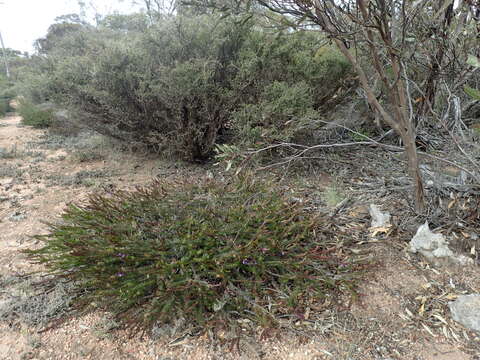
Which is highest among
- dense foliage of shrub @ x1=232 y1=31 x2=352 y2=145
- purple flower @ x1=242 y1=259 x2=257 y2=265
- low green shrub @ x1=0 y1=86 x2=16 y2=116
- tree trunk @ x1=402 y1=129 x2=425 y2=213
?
dense foliage of shrub @ x1=232 y1=31 x2=352 y2=145

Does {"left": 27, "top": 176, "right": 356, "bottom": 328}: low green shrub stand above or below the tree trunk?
below

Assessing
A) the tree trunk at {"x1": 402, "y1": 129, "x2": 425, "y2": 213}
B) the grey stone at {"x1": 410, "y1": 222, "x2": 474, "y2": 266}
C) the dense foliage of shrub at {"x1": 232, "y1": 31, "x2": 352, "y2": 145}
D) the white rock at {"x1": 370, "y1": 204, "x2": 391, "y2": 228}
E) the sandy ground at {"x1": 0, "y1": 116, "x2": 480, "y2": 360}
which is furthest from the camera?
the dense foliage of shrub at {"x1": 232, "y1": 31, "x2": 352, "y2": 145}

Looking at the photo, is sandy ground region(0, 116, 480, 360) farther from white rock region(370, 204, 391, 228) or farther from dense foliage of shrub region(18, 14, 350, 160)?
dense foliage of shrub region(18, 14, 350, 160)

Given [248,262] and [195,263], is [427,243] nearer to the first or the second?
[248,262]

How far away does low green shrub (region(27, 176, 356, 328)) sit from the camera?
64.8 inches

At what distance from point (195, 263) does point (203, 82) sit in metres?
2.24

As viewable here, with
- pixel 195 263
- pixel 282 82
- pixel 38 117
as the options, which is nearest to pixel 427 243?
pixel 195 263

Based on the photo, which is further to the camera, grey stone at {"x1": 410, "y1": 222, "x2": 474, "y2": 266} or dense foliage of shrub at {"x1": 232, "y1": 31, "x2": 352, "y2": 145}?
dense foliage of shrub at {"x1": 232, "y1": 31, "x2": 352, "y2": 145}

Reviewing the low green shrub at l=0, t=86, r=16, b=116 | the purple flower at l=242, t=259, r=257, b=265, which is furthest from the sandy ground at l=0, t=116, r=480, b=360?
the low green shrub at l=0, t=86, r=16, b=116

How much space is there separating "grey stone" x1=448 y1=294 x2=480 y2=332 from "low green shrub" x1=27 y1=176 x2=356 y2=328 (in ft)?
1.73

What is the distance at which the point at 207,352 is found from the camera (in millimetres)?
1525

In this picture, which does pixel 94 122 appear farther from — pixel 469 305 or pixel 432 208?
pixel 469 305

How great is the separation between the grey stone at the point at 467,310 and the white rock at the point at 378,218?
747mm

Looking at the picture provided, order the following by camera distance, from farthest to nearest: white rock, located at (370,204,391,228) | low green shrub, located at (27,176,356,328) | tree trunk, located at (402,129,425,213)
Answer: white rock, located at (370,204,391,228) → tree trunk, located at (402,129,425,213) → low green shrub, located at (27,176,356,328)
